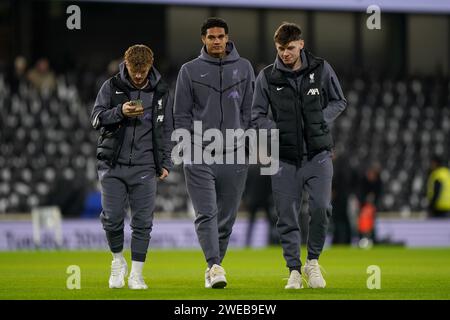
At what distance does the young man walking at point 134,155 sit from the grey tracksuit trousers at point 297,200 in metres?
1.13

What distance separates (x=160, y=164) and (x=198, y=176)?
0.38 metres

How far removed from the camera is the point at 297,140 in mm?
10812

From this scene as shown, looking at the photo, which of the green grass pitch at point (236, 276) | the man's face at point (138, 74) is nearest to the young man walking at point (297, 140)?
the green grass pitch at point (236, 276)

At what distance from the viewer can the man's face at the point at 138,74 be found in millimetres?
10734

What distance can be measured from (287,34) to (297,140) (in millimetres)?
993

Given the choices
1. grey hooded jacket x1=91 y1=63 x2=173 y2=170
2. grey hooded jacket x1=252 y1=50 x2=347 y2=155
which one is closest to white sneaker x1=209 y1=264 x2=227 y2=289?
grey hooded jacket x1=91 y1=63 x2=173 y2=170

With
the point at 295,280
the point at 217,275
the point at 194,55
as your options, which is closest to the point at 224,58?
the point at 217,275

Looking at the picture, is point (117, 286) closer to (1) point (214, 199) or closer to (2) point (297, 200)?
(1) point (214, 199)

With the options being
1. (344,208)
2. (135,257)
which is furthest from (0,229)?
(135,257)

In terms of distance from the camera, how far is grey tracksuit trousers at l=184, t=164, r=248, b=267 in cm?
1088

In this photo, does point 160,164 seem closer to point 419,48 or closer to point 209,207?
point 209,207

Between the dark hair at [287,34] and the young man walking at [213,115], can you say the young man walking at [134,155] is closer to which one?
the young man walking at [213,115]

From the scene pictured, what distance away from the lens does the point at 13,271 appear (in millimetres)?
14898

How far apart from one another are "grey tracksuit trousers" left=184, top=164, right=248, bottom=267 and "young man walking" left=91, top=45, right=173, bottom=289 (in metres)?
0.33
